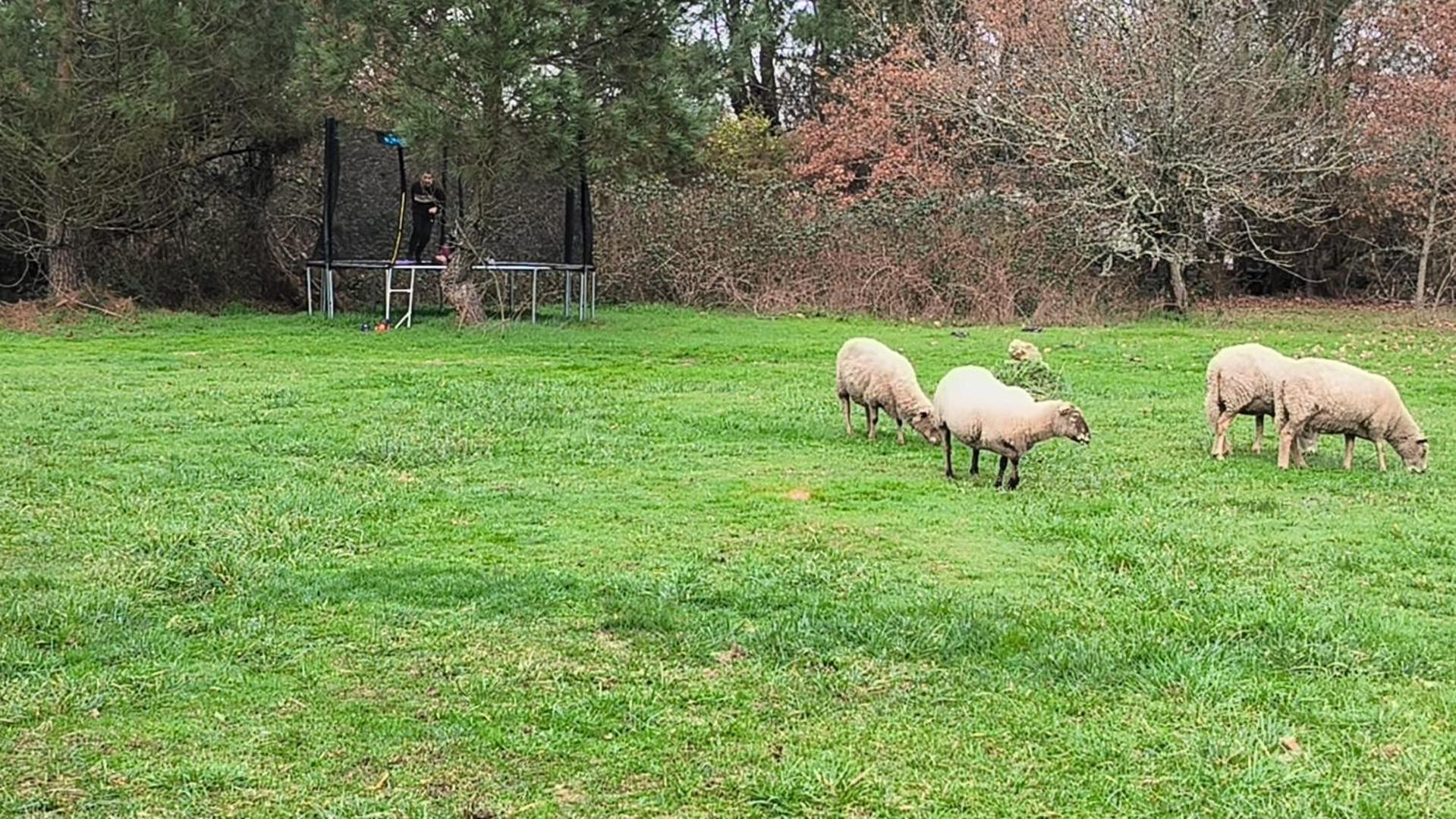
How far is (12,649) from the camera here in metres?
4.42

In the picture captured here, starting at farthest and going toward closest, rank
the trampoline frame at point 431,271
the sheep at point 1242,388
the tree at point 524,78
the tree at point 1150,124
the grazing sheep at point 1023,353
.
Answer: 1. the tree at point 1150,124
2. the trampoline frame at point 431,271
3. the tree at point 524,78
4. the grazing sheep at point 1023,353
5. the sheep at point 1242,388

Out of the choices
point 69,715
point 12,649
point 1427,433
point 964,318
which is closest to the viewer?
point 69,715

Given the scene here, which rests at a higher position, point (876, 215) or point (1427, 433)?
point (876, 215)

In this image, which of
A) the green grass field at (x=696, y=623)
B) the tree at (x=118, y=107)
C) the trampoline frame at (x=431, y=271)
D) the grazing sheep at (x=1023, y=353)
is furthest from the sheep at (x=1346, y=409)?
the tree at (x=118, y=107)

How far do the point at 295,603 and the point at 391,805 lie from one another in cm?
181

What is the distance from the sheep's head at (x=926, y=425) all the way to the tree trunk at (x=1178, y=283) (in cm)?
1369

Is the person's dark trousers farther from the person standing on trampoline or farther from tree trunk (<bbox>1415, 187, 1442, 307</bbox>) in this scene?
tree trunk (<bbox>1415, 187, 1442, 307</bbox>)

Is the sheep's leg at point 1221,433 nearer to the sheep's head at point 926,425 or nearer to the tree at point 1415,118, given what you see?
the sheep's head at point 926,425

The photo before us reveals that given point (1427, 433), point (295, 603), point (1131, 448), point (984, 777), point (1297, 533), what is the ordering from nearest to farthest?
point (984, 777), point (295, 603), point (1297, 533), point (1131, 448), point (1427, 433)

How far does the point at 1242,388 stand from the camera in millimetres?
8594

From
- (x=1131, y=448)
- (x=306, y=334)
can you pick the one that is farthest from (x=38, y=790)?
(x=306, y=334)

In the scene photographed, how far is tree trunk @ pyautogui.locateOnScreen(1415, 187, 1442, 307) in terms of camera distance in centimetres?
2278

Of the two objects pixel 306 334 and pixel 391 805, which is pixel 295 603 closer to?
pixel 391 805

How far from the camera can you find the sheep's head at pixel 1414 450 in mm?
8242
